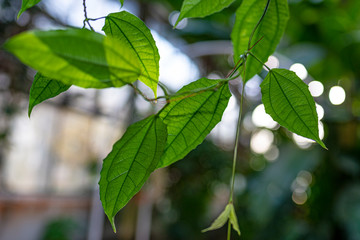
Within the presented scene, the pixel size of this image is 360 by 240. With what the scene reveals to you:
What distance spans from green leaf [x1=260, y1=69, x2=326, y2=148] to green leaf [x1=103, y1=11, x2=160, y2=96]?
0.08 m

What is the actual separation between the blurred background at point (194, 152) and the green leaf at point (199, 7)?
1204mm

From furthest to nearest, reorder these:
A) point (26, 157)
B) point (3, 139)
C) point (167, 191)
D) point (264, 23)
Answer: point (167, 191) < point (26, 157) < point (3, 139) < point (264, 23)

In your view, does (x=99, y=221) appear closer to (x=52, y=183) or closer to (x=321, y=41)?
(x=52, y=183)

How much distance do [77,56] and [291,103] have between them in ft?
0.48

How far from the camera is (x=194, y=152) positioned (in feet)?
10.6

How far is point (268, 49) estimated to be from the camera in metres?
0.30

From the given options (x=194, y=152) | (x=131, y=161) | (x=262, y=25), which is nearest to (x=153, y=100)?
(x=131, y=161)

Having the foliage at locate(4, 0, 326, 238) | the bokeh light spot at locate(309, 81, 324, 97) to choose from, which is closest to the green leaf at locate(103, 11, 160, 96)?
the foliage at locate(4, 0, 326, 238)

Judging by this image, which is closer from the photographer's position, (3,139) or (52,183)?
(3,139)

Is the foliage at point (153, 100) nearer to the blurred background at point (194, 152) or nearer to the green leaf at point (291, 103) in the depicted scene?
the green leaf at point (291, 103)

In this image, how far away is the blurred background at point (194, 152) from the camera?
191cm

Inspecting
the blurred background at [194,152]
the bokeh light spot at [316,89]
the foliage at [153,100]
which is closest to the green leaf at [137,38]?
the foliage at [153,100]

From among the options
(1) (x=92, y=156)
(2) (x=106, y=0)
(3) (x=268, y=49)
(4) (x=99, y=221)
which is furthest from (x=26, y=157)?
(3) (x=268, y=49)

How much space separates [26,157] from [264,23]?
2.54 m
